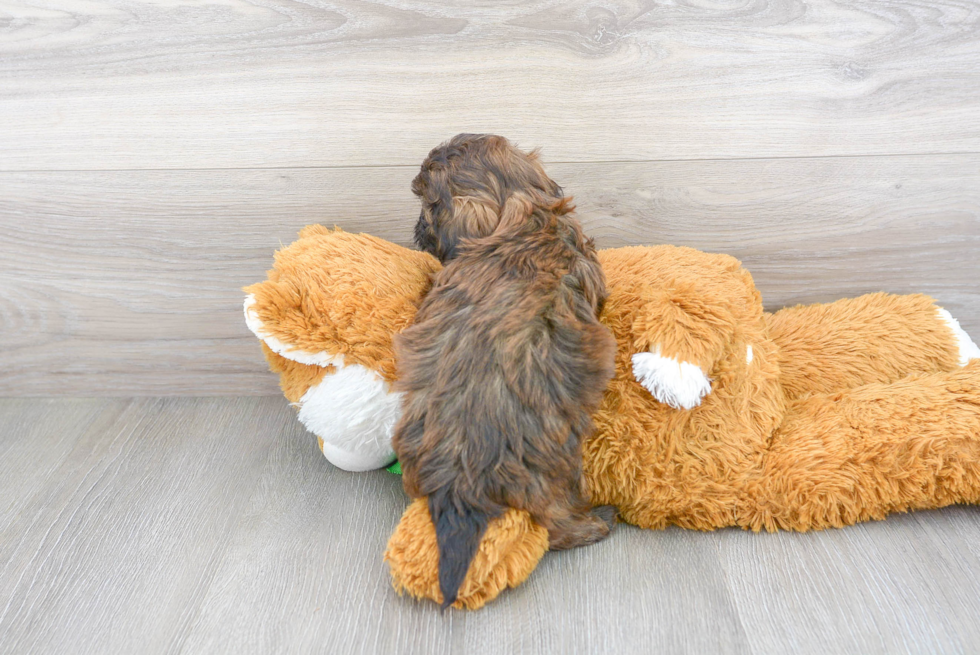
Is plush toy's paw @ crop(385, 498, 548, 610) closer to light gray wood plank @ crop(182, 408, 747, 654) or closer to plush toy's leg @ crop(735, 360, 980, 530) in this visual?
light gray wood plank @ crop(182, 408, 747, 654)

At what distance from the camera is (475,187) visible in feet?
2.49

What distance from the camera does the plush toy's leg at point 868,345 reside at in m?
0.89

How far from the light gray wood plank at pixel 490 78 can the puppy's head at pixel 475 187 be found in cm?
20

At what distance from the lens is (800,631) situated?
0.66 m

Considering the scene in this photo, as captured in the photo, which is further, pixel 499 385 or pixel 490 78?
pixel 490 78

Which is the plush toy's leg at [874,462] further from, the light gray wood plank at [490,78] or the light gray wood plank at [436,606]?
the light gray wood plank at [490,78]

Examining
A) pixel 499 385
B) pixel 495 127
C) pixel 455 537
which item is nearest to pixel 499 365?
pixel 499 385

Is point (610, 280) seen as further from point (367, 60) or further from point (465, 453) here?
point (367, 60)

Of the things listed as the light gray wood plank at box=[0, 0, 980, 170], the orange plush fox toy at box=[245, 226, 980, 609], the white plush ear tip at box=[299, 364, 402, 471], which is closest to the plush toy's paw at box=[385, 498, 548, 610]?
the orange plush fox toy at box=[245, 226, 980, 609]

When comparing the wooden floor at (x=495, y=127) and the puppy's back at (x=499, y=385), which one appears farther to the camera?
the wooden floor at (x=495, y=127)

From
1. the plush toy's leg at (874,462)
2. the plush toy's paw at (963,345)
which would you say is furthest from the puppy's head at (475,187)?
the plush toy's paw at (963,345)

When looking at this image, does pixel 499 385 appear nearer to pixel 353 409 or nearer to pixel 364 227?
pixel 353 409

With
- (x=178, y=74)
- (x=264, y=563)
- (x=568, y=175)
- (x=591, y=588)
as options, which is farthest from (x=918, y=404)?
(x=178, y=74)

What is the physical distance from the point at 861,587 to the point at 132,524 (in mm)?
879
